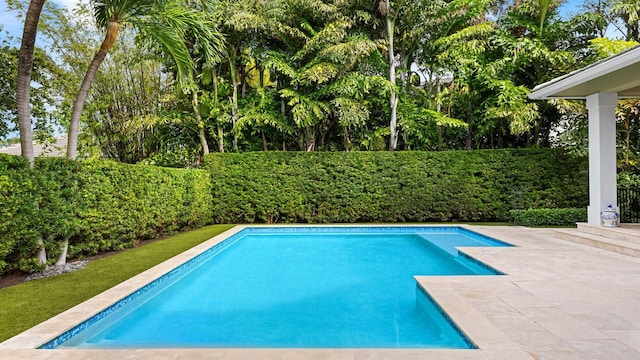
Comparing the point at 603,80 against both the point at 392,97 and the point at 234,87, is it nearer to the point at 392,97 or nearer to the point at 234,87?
the point at 392,97

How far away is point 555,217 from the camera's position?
11.8 metres

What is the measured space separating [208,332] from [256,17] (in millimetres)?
10918

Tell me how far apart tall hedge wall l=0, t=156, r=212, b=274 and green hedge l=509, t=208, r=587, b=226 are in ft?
34.5

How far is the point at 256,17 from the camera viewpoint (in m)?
12.5

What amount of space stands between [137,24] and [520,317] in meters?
7.22

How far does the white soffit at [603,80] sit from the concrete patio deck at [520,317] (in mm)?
3468

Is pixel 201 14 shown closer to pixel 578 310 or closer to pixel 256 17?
pixel 256 17

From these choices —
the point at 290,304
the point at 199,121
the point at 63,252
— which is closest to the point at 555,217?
the point at 290,304

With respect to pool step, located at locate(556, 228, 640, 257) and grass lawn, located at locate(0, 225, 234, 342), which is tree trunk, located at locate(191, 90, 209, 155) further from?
pool step, located at locate(556, 228, 640, 257)

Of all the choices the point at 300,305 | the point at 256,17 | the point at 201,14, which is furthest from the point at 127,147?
the point at 300,305

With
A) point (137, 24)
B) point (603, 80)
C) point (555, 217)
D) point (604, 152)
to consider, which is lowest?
point (555, 217)

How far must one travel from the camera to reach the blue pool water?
12.5ft

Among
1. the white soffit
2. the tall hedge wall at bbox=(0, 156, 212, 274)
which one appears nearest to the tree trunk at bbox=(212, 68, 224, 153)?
the tall hedge wall at bbox=(0, 156, 212, 274)

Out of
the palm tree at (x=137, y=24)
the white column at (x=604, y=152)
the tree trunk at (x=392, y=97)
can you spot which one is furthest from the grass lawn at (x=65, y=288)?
the white column at (x=604, y=152)
